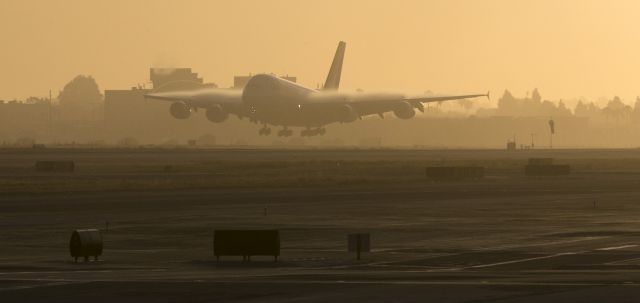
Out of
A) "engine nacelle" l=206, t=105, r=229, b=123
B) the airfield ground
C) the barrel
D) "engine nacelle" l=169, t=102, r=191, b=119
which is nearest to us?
the airfield ground

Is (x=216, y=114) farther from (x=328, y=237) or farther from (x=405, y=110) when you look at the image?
(x=328, y=237)

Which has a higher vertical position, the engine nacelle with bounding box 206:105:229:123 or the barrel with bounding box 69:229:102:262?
the engine nacelle with bounding box 206:105:229:123

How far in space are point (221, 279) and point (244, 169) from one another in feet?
263

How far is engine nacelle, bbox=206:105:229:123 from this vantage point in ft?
639

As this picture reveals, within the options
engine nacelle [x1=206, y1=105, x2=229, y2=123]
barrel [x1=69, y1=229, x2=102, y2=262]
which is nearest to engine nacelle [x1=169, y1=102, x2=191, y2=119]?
engine nacelle [x1=206, y1=105, x2=229, y2=123]

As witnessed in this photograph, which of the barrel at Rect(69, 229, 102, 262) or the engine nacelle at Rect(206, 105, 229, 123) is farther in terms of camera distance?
the engine nacelle at Rect(206, 105, 229, 123)

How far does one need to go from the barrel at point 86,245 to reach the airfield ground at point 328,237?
45 centimetres

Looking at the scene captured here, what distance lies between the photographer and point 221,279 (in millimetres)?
33969

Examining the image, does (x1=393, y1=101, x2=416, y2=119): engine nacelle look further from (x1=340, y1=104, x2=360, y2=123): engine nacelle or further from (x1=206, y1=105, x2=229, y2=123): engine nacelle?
(x1=206, y1=105, x2=229, y2=123): engine nacelle

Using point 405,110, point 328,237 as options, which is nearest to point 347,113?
point 405,110

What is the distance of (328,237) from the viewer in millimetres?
48406

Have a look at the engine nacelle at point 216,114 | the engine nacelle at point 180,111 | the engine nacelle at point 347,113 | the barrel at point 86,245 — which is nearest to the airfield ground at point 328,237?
the barrel at point 86,245

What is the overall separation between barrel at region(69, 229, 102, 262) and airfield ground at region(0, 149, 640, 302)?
45cm

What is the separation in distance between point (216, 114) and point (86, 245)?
156085mm
